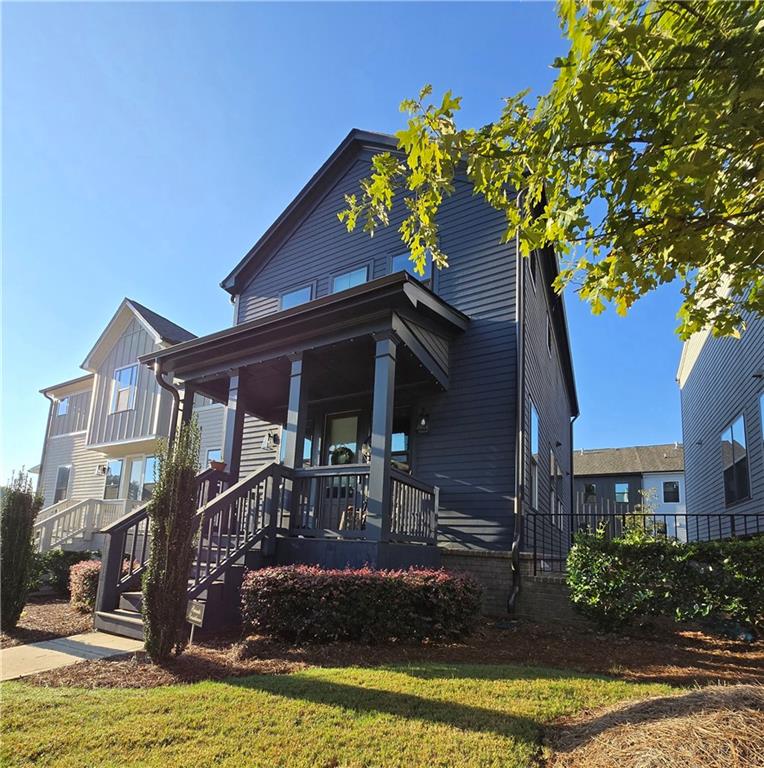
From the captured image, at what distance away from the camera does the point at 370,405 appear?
10.8 meters

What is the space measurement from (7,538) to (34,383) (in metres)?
19.6

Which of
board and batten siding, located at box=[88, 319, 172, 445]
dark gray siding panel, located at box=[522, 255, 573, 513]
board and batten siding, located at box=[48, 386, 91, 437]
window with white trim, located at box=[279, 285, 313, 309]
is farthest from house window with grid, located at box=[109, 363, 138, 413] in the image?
dark gray siding panel, located at box=[522, 255, 573, 513]

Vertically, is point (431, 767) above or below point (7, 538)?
below

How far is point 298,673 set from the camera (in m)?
4.67

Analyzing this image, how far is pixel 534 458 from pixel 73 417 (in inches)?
827

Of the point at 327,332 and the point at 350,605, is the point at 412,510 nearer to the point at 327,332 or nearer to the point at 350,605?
the point at 350,605

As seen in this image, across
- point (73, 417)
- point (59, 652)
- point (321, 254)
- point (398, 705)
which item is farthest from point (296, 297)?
point (73, 417)

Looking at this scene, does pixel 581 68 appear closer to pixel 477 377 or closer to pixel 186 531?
pixel 186 531

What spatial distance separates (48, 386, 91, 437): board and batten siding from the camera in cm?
2291

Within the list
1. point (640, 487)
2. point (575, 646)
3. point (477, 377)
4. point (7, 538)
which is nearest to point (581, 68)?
point (575, 646)

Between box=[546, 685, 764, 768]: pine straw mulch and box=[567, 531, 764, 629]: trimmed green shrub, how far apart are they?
3.48 metres

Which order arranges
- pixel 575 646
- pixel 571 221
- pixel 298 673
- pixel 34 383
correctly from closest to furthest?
pixel 571 221 → pixel 298 673 → pixel 575 646 → pixel 34 383

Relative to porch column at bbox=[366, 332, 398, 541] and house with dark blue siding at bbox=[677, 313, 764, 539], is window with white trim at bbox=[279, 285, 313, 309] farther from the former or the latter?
house with dark blue siding at bbox=[677, 313, 764, 539]

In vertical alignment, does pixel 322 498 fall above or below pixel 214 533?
above
